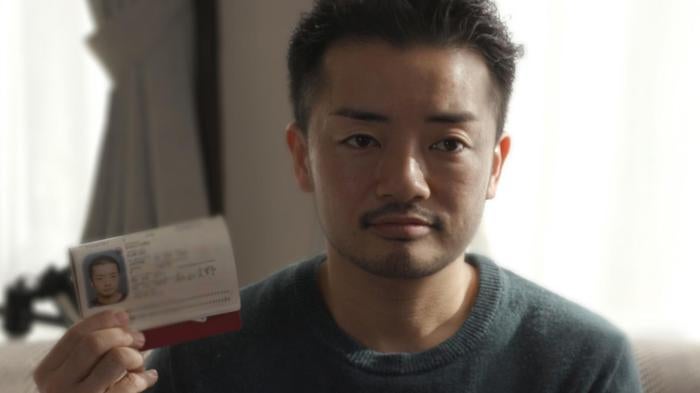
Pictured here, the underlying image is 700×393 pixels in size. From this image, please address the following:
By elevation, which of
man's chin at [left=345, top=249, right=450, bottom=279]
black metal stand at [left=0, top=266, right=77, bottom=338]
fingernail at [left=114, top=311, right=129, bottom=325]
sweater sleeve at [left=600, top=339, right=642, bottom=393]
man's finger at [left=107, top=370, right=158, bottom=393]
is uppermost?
man's chin at [left=345, top=249, right=450, bottom=279]

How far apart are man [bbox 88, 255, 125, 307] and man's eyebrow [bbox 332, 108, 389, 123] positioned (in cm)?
36

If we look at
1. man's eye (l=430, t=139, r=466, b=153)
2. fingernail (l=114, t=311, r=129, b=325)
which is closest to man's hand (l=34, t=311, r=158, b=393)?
fingernail (l=114, t=311, r=129, b=325)

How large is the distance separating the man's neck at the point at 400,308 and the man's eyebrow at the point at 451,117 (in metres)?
0.22

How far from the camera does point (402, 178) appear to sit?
45.6 inches

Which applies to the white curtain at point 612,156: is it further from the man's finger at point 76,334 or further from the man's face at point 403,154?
the man's finger at point 76,334

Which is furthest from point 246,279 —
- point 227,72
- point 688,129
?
point 688,129

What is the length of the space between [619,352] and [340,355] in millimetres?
401

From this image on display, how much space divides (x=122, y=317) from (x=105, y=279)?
0.05 meters

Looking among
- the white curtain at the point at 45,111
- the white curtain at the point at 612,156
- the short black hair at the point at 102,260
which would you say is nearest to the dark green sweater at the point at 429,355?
the short black hair at the point at 102,260

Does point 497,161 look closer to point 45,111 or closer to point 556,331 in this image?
point 556,331

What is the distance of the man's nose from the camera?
116 cm

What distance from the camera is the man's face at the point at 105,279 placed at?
1.16 m

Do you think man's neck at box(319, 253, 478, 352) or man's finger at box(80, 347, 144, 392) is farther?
man's neck at box(319, 253, 478, 352)

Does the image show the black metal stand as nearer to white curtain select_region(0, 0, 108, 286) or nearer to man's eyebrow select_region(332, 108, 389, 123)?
white curtain select_region(0, 0, 108, 286)
